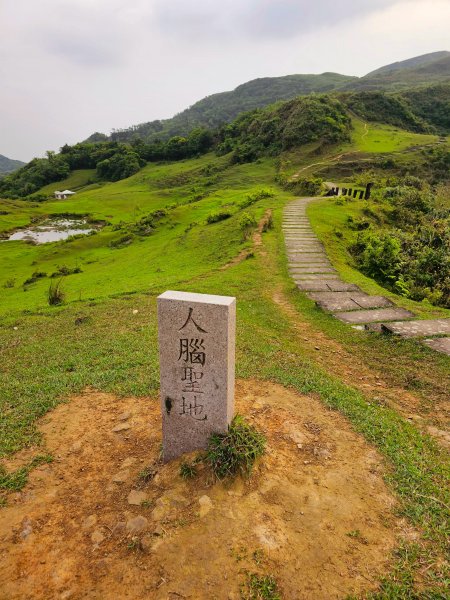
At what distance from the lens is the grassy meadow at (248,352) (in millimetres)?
4148

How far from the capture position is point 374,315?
906cm

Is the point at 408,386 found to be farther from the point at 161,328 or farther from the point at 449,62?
the point at 449,62

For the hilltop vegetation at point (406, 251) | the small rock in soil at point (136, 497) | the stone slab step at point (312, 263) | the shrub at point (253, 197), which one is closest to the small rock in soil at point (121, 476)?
the small rock in soil at point (136, 497)

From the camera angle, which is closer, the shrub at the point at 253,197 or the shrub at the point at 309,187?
the shrub at the point at 253,197

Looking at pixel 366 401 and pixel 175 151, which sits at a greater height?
pixel 175 151

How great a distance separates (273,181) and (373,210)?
888 inches

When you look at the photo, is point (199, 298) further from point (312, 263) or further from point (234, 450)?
point (312, 263)

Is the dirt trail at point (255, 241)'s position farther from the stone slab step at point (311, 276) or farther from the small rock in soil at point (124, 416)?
the small rock in soil at point (124, 416)

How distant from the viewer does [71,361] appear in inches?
292

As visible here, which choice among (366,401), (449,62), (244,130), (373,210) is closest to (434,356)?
(366,401)

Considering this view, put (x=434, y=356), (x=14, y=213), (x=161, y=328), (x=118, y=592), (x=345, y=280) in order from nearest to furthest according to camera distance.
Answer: (x=118, y=592) < (x=161, y=328) < (x=434, y=356) < (x=345, y=280) < (x=14, y=213)

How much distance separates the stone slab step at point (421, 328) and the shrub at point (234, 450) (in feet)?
16.2

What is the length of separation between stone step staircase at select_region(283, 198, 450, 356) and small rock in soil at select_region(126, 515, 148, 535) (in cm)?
609

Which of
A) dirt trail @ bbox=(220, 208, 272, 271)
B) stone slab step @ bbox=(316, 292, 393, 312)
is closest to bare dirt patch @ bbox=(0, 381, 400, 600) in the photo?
stone slab step @ bbox=(316, 292, 393, 312)
